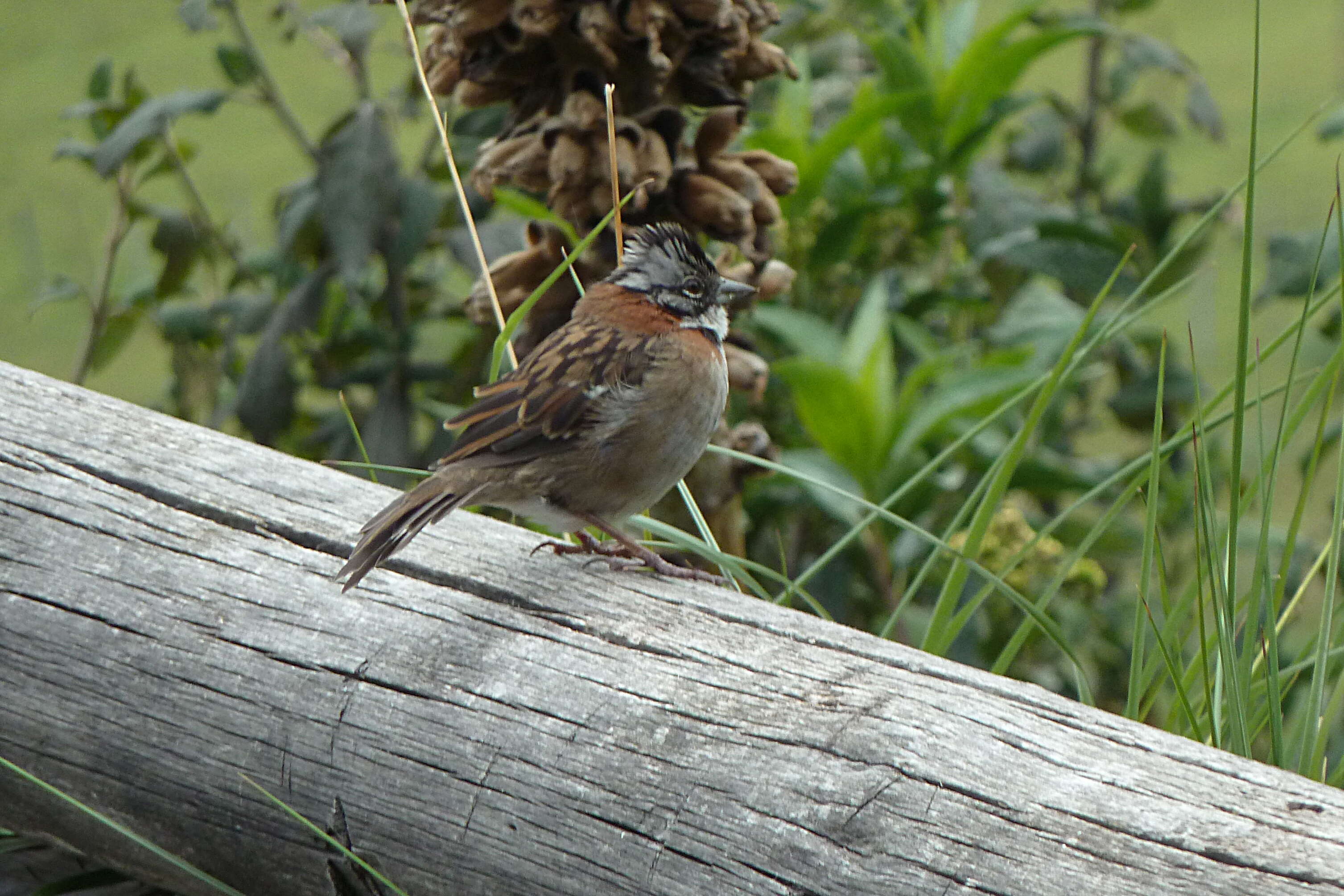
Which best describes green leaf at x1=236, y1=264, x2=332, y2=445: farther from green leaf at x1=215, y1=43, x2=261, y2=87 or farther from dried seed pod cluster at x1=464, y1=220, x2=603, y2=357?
dried seed pod cluster at x1=464, y1=220, x2=603, y2=357

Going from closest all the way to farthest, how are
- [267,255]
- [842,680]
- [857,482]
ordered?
1. [842,680]
2. [857,482]
3. [267,255]

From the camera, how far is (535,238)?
2125 mm

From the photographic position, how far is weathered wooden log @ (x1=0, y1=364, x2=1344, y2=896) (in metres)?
1.08

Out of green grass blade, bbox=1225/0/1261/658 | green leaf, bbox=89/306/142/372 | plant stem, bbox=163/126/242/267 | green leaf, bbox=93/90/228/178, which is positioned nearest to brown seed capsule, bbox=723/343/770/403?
green grass blade, bbox=1225/0/1261/658

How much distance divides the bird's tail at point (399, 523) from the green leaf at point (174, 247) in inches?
63.8

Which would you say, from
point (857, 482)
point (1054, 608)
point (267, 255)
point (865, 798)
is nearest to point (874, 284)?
point (857, 482)

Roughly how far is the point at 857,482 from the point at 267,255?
164cm

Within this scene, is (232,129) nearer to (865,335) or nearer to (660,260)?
(865,335)

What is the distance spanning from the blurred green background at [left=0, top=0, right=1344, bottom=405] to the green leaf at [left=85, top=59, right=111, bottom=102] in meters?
0.68

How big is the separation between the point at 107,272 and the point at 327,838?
2.12 meters

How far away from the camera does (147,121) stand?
2598 millimetres

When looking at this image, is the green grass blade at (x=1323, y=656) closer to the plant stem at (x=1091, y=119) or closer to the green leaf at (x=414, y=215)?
the green leaf at (x=414, y=215)

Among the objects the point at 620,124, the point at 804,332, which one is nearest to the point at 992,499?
the point at 620,124

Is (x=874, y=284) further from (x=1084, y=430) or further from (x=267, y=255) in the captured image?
(x=267, y=255)
